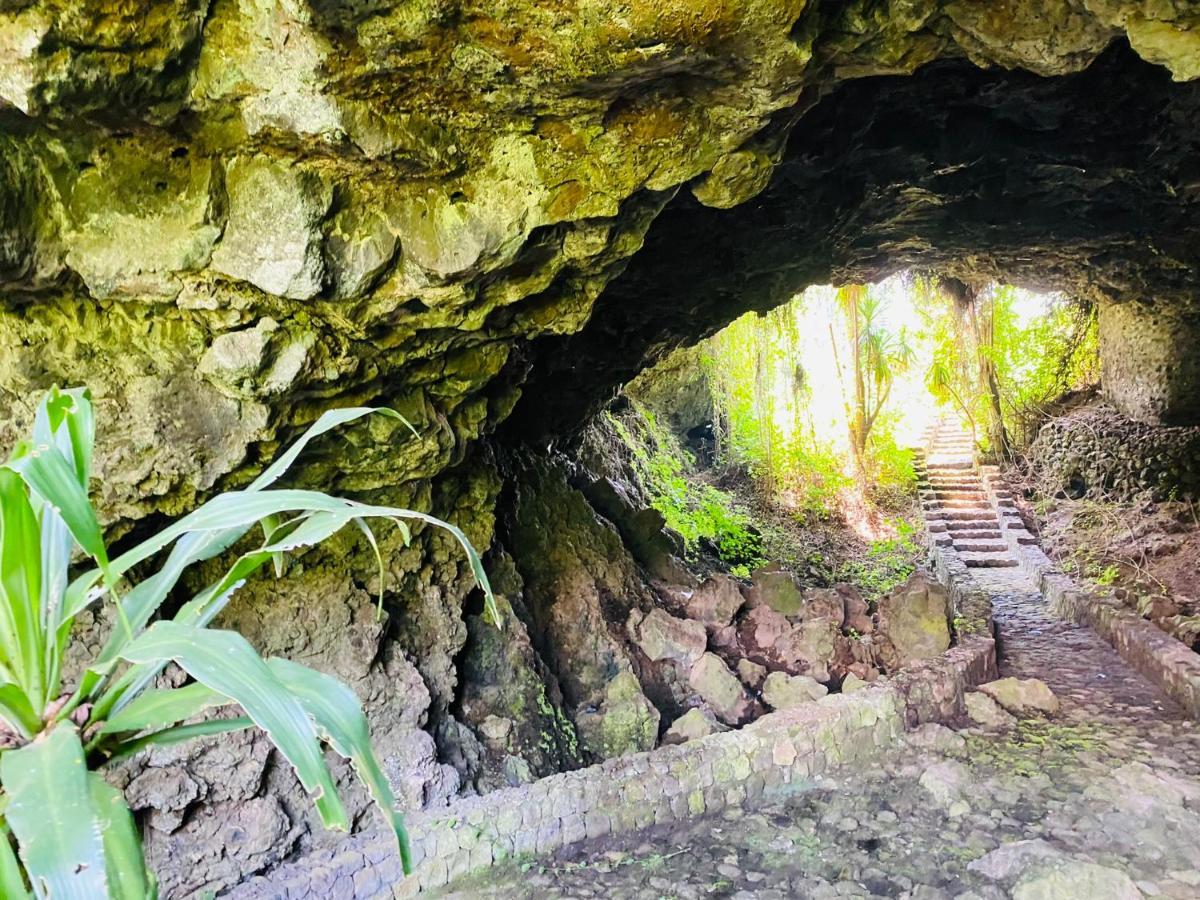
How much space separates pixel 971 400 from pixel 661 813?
990cm

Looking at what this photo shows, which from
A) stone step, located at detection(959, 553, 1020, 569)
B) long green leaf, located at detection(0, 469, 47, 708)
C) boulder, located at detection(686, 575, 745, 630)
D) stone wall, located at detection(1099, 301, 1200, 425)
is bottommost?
stone step, located at detection(959, 553, 1020, 569)

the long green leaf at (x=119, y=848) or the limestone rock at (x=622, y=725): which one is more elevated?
the long green leaf at (x=119, y=848)

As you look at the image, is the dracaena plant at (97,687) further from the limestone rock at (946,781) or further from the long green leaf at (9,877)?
the limestone rock at (946,781)

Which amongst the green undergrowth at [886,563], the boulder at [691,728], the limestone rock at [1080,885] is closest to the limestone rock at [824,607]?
the boulder at [691,728]

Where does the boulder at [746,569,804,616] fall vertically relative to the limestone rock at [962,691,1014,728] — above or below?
above

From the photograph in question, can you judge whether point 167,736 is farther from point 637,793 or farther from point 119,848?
point 637,793

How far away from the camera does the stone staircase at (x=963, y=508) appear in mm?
9203

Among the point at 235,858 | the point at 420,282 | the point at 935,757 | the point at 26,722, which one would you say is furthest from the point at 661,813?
the point at 26,722

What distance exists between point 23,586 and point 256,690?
501mm

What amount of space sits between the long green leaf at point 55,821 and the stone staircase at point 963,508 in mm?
9577

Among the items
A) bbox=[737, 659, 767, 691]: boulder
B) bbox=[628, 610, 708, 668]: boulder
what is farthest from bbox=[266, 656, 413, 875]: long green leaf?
bbox=[737, 659, 767, 691]: boulder

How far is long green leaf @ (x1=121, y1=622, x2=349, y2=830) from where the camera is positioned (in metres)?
0.81

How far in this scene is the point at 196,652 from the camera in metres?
0.89

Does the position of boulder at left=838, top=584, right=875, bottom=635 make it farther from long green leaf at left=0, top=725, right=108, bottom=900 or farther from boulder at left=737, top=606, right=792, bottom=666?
long green leaf at left=0, top=725, right=108, bottom=900
